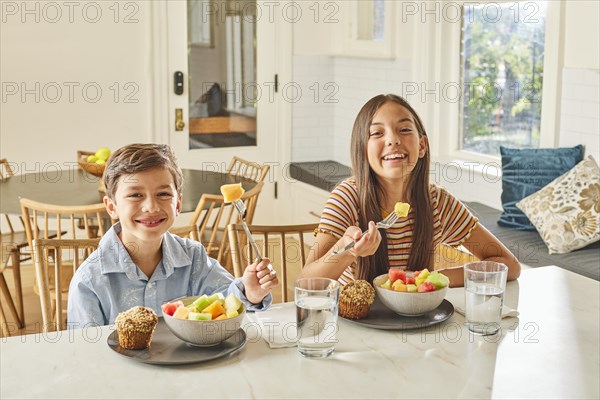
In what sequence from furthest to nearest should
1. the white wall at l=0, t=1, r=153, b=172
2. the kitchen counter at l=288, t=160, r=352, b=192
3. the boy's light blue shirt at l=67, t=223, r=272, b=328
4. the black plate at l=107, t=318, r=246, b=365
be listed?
the kitchen counter at l=288, t=160, r=352, b=192, the white wall at l=0, t=1, r=153, b=172, the boy's light blue shirt at l=67, t=223, r=272, b=328, the black plate at l=107, t=318, r=246, b=365

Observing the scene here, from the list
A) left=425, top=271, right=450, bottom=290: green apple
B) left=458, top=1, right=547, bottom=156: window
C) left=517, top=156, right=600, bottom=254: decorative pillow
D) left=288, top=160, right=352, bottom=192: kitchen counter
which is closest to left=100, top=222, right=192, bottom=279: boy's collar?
left=425, top=271, right=450, bottom=290: green apple

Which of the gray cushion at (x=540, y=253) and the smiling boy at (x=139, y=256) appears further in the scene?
the gray cushion at (x=540, y=253)

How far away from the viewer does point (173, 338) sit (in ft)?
5.48

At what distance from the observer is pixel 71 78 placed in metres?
5.42

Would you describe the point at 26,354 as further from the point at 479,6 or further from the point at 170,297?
the point at 479,6

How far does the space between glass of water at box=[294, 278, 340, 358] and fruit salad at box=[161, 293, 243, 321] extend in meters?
0.13

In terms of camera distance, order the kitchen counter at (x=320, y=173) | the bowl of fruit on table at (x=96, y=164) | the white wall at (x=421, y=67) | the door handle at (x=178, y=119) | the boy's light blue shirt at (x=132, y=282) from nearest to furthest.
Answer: the boy's light blue shirt at (x=132, y=282), the white wall at (x=421, y=67), the bowl of fruit on table at (x=96, y=164), the kitchen counter at (x=320, y=173), the door handle at (x=178, y=119)

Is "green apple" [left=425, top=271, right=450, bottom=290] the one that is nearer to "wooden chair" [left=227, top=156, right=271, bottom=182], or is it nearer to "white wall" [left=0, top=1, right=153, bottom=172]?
"wooden chair" [left=227, top=156, right=271, bottom=182]

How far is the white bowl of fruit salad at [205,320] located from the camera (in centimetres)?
161

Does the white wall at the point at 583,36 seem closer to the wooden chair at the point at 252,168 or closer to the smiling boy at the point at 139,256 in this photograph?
the wooden chair at the point at 252,168

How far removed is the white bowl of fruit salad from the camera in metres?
1.61

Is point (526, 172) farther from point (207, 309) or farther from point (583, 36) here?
point (207, 309)

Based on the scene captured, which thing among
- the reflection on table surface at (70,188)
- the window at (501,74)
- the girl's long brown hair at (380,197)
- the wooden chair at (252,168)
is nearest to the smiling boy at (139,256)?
the girl's long brown hair at (380,197)

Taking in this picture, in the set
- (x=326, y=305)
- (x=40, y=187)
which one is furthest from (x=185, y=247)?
(x=40, y=187)
